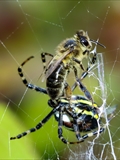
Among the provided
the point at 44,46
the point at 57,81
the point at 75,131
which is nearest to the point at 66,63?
the point at 57,81

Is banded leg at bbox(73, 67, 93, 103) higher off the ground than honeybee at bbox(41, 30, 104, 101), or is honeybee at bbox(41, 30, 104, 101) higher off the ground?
honeybee at bbox(41, 30, 104, 101)

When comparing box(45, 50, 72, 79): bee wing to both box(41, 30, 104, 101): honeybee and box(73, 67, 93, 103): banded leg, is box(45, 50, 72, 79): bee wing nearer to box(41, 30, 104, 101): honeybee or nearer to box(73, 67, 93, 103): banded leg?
box(41, 30, 104, 101): honeybee

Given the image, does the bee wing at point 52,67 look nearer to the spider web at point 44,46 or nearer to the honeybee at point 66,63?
the honeybee at point 66,63

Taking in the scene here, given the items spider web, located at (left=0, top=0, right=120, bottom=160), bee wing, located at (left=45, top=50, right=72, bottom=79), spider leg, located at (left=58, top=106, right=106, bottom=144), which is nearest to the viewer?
bee wing, located at (left=45, top=50, right=72, bottom=79)

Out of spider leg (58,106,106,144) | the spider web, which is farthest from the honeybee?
the spider web

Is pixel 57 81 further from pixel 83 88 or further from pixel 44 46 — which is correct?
pixel 44 46

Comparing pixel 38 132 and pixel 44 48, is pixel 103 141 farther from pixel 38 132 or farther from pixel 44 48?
pixel 44 48
